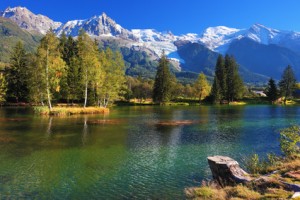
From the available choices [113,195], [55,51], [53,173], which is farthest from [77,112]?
[113,195]

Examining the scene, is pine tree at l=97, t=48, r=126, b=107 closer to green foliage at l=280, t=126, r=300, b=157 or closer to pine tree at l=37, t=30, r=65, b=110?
pine tree at l=37, t=30, r=65, b=110

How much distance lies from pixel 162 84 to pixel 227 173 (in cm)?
11440

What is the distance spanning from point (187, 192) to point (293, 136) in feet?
34.9

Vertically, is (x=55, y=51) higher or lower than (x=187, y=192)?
higher

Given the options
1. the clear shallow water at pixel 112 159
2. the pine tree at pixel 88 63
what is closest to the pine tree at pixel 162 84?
the pine tree at pixel 88 63

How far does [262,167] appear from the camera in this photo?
815 inches

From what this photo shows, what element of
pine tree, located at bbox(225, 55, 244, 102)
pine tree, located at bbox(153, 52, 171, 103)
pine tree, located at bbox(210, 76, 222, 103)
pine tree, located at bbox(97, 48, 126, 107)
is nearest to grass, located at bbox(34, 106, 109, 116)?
pine tree, located at bbox(97, 48, 126, 107)

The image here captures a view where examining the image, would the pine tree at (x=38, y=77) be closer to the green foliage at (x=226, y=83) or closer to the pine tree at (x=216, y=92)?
the pine tree at (x=216, y=92)

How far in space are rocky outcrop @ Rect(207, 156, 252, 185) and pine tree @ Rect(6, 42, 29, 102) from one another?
99.9 meters

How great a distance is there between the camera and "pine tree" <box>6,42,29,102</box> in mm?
109062

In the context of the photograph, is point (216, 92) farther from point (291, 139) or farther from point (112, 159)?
point (291, 139)

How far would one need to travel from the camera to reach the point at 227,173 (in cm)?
1789

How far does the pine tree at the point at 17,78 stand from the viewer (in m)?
109

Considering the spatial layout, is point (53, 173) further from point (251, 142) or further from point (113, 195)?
point (251, 142)
